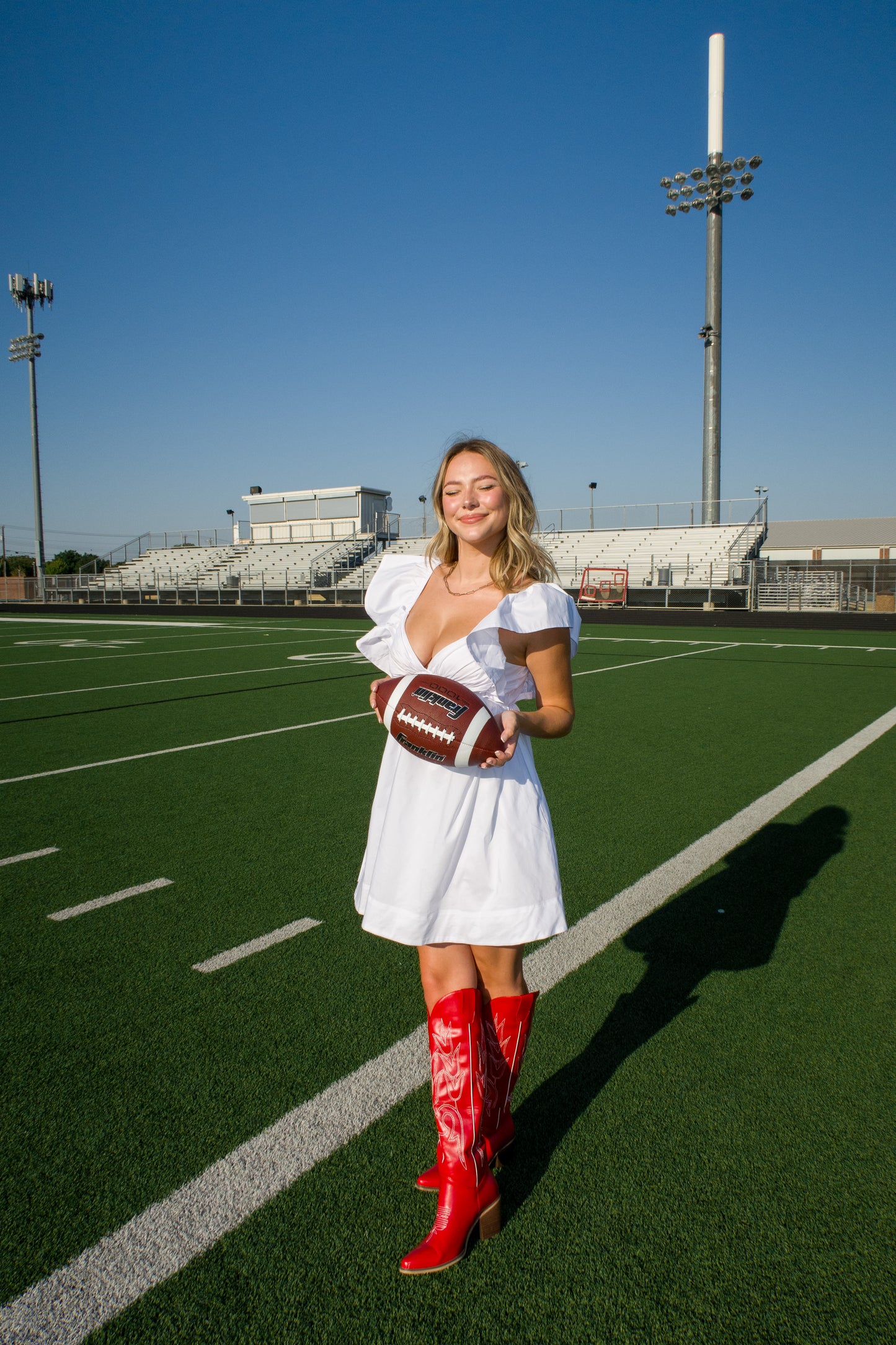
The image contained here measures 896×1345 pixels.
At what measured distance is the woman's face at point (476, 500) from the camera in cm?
197

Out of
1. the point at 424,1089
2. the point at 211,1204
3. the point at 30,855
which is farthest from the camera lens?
the point at 30,855

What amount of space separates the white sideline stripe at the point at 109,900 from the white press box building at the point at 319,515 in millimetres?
41836

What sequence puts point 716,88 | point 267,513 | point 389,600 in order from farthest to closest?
point 267,513, point 716,88, point 389,600

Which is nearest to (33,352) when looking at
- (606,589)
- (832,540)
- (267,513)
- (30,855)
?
(267,513)

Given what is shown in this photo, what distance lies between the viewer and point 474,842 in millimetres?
1888

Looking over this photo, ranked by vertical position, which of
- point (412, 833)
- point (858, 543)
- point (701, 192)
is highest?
point (701, 192)

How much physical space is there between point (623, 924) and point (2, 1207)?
2337 mm

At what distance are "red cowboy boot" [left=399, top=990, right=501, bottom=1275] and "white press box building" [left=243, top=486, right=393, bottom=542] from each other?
4382 centimetres

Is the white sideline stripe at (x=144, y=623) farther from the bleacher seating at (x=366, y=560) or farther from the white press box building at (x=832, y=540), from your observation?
the white press box building at (x=832, y=540)

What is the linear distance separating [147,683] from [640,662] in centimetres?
775

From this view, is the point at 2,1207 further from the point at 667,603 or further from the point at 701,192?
the point at 701,192

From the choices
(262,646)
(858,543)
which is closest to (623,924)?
(262,646)

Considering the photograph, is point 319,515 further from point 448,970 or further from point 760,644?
point 448,970

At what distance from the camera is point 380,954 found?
125 inches
